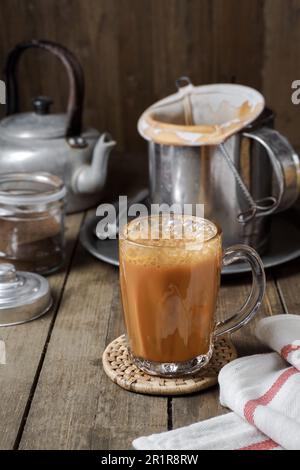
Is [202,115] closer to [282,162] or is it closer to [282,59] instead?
[282,162]

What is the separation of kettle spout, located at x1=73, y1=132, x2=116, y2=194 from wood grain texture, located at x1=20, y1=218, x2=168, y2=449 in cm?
36

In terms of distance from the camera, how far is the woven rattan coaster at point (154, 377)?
31.6 inches

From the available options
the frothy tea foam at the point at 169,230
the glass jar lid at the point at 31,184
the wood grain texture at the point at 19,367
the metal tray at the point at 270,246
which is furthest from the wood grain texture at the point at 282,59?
the frothy tea foam at the point at 169,230

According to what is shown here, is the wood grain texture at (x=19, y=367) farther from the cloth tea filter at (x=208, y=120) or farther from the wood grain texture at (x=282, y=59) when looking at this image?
the wood grain texture at (x=282, y=59)

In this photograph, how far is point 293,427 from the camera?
0.70m

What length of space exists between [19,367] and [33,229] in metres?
0.30

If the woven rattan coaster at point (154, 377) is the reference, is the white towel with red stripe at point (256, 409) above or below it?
above

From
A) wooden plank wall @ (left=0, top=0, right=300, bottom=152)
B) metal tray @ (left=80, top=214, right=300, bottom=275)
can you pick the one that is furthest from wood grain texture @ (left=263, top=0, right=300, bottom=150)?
metal tray @ (left=80, top=214, right=300, bottom=275)

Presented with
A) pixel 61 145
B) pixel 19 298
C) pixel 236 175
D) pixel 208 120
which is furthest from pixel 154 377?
pixel 61 145

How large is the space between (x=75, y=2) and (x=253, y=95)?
2.12 ft

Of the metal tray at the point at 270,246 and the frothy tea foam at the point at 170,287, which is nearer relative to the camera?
the frothy tea foam at the point at 170,287

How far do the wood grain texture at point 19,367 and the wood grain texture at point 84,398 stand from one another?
0.4 inches

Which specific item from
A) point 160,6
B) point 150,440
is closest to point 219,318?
point 150,440

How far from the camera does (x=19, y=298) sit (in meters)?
1.00
